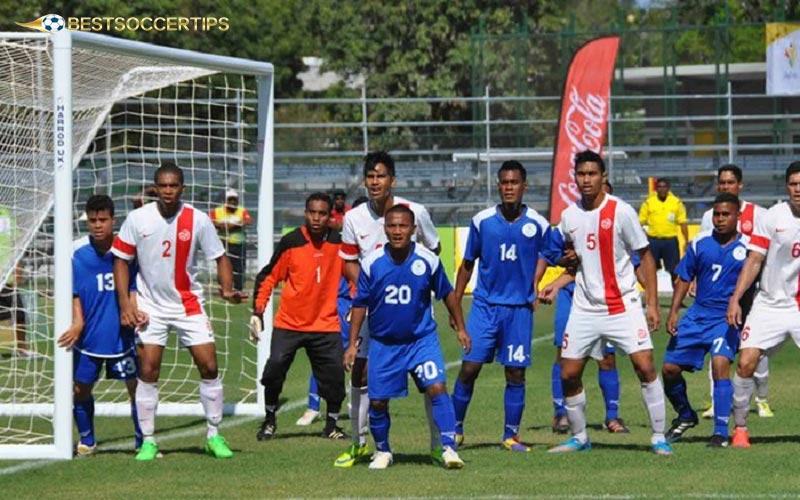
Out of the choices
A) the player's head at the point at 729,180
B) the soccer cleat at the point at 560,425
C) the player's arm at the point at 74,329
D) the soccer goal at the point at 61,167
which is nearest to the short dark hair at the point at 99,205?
the soccer goal at the point at 61,167

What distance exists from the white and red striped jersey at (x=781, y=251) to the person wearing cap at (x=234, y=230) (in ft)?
32.2

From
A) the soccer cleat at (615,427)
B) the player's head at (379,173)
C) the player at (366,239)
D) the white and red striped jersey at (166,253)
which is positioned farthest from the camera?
the soccer cleat at (615,427)

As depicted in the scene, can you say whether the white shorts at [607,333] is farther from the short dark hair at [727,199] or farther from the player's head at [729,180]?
the player's head at [729,180]

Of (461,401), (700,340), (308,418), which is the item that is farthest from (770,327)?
(308,418)

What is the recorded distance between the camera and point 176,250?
11.8 metres

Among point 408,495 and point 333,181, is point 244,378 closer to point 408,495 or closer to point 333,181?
point 408,495

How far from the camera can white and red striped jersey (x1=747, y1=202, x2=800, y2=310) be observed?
1155 centimetres

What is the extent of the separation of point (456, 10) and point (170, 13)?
16337mm

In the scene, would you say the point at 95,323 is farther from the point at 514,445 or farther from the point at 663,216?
the point at 663,216

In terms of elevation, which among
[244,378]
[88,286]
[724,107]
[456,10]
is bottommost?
[244,378]

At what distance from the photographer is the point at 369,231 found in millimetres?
11977

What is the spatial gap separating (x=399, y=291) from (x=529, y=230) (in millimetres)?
1564

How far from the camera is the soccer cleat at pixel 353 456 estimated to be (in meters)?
11.2

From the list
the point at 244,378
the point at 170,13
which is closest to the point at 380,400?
the point at 244,378
